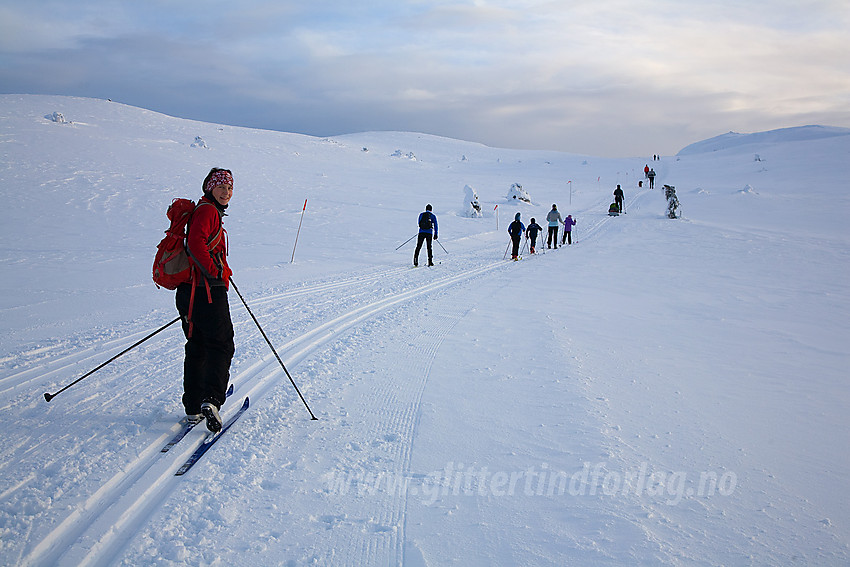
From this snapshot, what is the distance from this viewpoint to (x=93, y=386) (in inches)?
188

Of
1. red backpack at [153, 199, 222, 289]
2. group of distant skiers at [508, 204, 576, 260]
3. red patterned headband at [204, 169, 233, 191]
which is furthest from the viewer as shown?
group of distant skiers at [508, 204, 576, 260]

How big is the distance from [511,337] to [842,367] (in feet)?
13.3

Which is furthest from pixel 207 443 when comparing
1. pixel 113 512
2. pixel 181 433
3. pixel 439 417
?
pixel 439 417

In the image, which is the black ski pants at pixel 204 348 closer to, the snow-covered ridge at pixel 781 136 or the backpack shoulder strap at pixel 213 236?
the backpack shoulder strap at pixel 213 236

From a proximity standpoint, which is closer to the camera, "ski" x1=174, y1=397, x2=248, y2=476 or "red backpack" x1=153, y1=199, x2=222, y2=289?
"ski" x1=174, y1=397, x2=248, y2=476

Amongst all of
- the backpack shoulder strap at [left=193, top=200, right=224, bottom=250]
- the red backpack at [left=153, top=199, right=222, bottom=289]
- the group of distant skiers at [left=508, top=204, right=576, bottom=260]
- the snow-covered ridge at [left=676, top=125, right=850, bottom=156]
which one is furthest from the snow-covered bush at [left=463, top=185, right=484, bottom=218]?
the snow-covered ridge at [left=676, top=125, right=850, bottom=156]

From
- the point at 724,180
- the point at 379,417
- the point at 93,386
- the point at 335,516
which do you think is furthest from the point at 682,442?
the point at 724,180

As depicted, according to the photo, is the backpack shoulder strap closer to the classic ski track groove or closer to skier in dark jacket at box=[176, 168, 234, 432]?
skier in dark jacket at box=[176, 168, 234, 432]

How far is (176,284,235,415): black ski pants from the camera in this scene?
13.0 feet

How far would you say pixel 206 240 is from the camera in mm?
3824

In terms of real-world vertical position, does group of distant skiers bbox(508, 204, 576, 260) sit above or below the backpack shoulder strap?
below

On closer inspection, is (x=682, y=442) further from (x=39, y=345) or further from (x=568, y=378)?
(x=39, y=345)

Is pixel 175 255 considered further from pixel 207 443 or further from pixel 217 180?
pixel 207 443

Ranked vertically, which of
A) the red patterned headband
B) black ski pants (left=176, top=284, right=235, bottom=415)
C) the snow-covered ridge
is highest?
the snow-covered ridge
